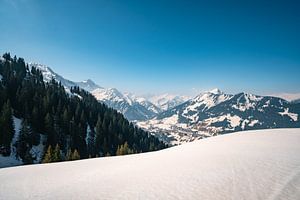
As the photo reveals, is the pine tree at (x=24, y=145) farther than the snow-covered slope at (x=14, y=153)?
Yes

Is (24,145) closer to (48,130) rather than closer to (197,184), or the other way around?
(48,130)

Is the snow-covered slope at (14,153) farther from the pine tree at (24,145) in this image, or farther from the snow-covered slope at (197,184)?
the snow-covered slope at (197,184)

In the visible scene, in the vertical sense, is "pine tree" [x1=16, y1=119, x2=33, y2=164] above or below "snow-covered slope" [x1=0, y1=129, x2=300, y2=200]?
below

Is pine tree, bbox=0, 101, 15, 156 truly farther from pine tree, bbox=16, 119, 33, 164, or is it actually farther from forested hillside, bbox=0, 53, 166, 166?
pine tree, bbox=16, 119, 33, 164

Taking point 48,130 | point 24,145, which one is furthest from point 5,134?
point 48,130

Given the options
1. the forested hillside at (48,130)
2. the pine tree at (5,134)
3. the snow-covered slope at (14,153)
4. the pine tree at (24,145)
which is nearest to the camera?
the snow-covered slope at (14,153)

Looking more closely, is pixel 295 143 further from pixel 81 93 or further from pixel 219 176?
pixel 81 93

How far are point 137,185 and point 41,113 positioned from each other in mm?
85602

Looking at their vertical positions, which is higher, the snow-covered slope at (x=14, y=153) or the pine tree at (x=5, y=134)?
the pine tree at (x=5, y=134)

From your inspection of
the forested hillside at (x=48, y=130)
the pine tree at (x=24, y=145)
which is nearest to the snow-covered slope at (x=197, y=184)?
the forested hillside at (x=48, y=130)

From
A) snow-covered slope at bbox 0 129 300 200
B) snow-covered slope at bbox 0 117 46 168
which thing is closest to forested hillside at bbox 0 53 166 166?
snow-covered slope at bbox 0 117 46 168

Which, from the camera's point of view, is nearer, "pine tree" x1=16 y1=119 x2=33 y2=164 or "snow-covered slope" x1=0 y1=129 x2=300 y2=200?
"snow-covered slope" x1=0 y1=129 x2=300 y2=200

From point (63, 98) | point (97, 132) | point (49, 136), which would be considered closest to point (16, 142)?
point (49, 136)

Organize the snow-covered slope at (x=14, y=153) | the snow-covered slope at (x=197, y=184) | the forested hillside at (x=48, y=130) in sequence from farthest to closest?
the forested hillside at (x=48, y=130)
the snow-covered slope at (x=14, y=153)
the snow-covered slope at (x=197, y=184)
